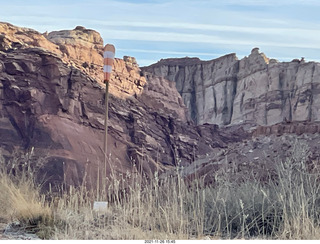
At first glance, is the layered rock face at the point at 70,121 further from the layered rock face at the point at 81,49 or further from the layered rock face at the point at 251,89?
the layered rock face at the point at 251,89

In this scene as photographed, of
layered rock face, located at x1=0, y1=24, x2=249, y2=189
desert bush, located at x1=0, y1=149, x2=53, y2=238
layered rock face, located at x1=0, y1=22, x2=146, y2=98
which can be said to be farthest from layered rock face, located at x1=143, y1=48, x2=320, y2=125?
desert bush, located at x1=0, y1=149, x2=53, y2=238

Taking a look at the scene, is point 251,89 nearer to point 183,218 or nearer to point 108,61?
point 108,61

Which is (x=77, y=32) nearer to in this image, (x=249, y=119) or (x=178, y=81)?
(x=249, y=119)

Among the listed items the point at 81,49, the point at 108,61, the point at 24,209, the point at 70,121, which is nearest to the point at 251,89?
the point at 81,49

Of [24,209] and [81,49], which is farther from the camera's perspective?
[81,49]

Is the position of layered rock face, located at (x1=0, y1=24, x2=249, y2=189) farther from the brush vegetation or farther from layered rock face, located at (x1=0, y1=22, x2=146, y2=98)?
the brush vegetation

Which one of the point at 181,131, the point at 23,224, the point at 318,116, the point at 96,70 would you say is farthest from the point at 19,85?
the point at 318,116

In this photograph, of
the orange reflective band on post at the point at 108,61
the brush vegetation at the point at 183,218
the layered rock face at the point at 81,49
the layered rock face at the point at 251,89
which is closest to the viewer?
the brush vegetation at the point at 183,218

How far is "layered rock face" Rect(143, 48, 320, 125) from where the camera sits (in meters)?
73.4

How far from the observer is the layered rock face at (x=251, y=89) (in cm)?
7344

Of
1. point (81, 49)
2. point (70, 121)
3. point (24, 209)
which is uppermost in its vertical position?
point (81, 49)

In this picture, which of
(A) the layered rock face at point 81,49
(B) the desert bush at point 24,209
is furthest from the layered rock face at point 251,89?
(B) the desert bush at point 24,209

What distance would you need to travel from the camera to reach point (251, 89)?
262 ft

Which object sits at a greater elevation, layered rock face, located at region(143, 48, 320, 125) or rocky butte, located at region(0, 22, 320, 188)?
layered rock face, located at region(143, 48, 320, 125)
